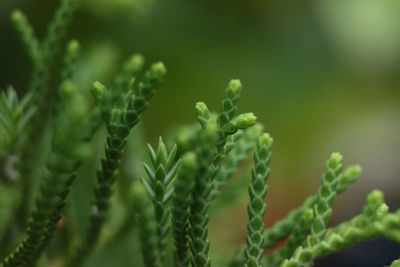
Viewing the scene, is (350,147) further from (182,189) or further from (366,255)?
(182,189)

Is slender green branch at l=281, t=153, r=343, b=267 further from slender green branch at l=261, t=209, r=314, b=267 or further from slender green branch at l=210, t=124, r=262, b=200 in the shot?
slender green branch at l=210, t=124, r=262, b=200

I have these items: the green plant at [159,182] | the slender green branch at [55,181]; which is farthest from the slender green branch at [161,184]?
the slender green branch at [55,181]

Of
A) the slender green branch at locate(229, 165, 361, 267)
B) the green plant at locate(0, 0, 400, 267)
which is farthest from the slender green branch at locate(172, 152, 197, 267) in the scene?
the slender green branch at locate(229, 165, 361, 267)

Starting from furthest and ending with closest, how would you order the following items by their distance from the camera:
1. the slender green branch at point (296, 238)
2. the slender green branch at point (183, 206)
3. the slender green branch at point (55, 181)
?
the slender green branch at point (296, 238) → the slender green branch at point (183, 206) → the slender green branch at point (55, 181)

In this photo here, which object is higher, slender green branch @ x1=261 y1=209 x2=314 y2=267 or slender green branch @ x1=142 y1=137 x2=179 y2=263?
slender green branch @ x1=142 y1=137 x2=179 y2=263

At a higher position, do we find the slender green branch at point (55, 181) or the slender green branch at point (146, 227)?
the slender green branch at point (55, 181)

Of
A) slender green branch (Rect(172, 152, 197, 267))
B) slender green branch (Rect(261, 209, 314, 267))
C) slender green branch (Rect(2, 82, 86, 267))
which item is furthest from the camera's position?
slender green branch (Rect(261, 209, 314, 267))

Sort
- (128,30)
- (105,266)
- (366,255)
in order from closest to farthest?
1. (105,266)
2. (366,255)
3. (128,30)

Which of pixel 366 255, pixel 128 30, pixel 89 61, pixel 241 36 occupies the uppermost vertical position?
pixel 241 36

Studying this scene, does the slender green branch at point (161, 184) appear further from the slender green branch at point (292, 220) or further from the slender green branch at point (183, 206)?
the slender green branch at point (292, 220)

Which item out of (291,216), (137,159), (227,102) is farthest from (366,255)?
(227,102)

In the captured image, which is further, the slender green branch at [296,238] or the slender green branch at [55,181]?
the slender green branch at [296,238]
